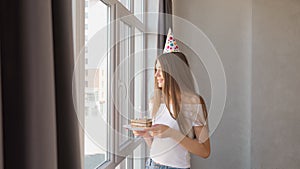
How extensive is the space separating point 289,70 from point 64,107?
257 centimetres

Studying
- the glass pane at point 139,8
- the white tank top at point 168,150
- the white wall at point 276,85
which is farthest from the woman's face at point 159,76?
the white wall at point 276,85

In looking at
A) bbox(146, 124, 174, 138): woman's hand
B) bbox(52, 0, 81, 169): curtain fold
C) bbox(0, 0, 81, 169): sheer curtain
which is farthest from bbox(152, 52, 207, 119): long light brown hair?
bbox(0, 0, 81, 169): sheer curtain

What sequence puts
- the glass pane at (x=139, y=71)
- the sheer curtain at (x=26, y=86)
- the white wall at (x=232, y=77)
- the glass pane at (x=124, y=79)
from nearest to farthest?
1. the sheer curtain at (x=26, y=86)
2. the glass pane at (x=124, y=79)
3. the glass pane at (x=139, y=71)
4. the white wall at (x=232, y=77)

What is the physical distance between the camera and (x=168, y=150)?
156 cm

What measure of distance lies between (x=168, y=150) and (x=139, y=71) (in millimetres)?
843

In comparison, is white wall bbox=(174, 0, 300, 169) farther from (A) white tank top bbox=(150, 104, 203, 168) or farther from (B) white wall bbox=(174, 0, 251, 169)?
(A) white tank top bbox=(150, 104, 203, 168)

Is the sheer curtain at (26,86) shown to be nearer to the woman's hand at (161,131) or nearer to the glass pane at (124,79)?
the woman's hand at (161,131)

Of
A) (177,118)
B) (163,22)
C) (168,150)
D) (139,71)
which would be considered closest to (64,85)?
(177,118)

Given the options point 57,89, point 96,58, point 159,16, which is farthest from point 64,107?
point 159,16

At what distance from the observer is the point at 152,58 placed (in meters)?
2.21

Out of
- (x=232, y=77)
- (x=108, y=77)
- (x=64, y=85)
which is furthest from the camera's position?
(x=232, y=77)

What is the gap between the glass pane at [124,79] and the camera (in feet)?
5.93

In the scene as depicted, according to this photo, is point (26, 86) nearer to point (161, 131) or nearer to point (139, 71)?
point (161, 131)

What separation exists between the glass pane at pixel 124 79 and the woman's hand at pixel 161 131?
1.56 feet
